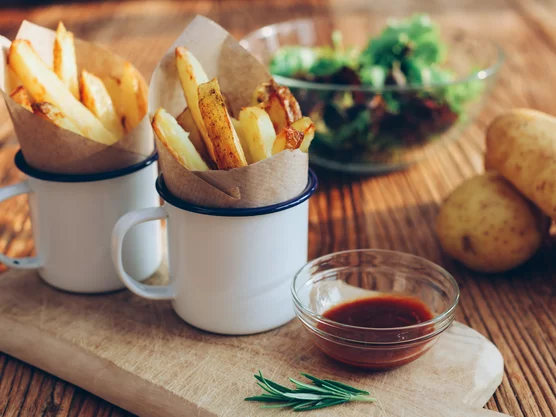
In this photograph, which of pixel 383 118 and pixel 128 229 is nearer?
pixel 128 229

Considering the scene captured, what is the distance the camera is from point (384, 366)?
98cm

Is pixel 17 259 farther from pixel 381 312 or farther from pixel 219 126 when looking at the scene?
pixel 381 312

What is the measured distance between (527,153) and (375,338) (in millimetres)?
532

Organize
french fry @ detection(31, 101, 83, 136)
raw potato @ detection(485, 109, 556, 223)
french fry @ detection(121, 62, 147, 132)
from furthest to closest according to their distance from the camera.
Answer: raw potato @ detection(485, 109, 556, 223) → french fry @ detection(121, 62, 147, 132) → french fry @ detection(31, 101, 83, 136)

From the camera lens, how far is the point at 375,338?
37.8 inches

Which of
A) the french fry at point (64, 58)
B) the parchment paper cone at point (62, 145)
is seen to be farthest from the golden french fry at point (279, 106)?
the french fry at point (64, 58)

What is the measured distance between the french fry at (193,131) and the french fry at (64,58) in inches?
7.6

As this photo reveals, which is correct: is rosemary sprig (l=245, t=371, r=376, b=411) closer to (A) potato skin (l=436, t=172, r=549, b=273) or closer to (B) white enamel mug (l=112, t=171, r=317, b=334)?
(B) white enamel mug (l=112, t=171, r=317, b=334)

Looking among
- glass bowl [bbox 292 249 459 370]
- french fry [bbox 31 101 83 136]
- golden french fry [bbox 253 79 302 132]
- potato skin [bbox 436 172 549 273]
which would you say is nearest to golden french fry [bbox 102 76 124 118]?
french fry [bbox 31 101 83 136]

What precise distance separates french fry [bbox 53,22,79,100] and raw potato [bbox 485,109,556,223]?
2.54ft

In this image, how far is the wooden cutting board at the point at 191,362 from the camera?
3.08 ft

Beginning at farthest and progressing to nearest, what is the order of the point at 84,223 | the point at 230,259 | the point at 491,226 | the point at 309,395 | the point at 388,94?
the point at 388,94, the point at 491,226, the point at 84,223, the point at 230,259, the point at 309,395

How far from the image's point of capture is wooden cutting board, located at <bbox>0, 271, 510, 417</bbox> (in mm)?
940

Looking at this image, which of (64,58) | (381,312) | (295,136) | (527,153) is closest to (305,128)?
(295,136)
